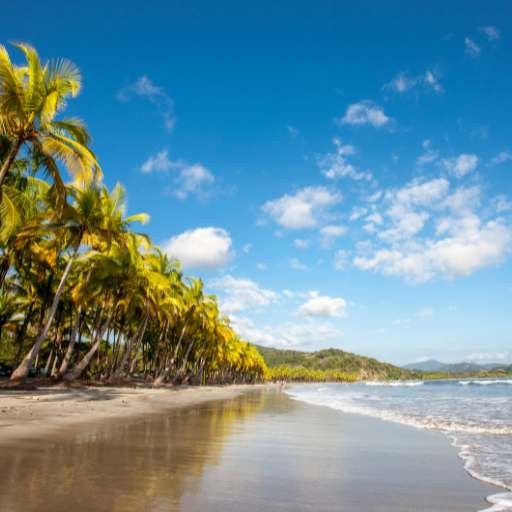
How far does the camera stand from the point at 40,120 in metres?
14.2

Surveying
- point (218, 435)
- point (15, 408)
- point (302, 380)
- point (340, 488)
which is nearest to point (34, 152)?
point (15, 408)

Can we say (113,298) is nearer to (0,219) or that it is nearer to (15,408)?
(0,219)

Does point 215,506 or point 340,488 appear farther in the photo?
point 340,488

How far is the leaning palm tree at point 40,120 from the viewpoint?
13.2 meters

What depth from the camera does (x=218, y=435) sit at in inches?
382

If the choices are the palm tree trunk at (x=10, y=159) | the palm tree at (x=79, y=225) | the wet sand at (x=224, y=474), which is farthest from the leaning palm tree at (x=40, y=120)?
the wet sand at (x=224, y=474)

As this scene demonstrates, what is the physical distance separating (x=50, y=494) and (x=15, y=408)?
861cm

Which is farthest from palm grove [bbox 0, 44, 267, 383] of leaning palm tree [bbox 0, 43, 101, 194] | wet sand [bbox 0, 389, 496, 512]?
wet sand [bbox 0, 389, 496, 512]

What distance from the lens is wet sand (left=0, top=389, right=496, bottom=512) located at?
4.32 meters

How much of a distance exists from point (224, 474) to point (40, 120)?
1300 centimetres

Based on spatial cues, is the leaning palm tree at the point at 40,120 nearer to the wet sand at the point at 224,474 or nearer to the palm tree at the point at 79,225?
the palm tree at the point at 79,225

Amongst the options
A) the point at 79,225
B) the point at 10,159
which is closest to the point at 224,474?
the point at 10,159

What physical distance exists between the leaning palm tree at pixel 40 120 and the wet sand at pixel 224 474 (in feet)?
29.7

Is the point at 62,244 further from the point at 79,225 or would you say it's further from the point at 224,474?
the point at 224,474
